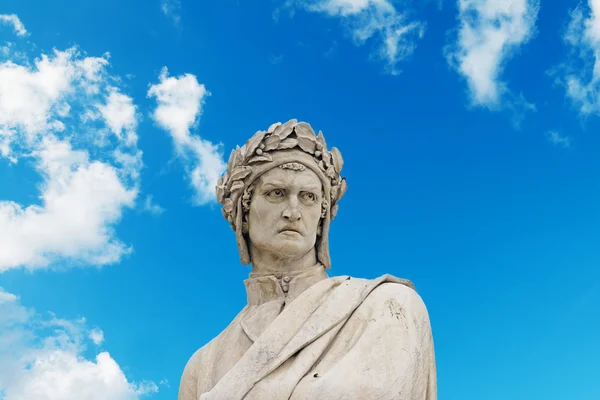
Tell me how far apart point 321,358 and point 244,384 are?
0.70 m

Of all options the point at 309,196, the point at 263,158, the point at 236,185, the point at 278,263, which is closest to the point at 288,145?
the point at 263,158

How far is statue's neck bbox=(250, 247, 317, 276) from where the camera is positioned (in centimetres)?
846

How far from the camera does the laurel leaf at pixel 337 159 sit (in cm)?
881

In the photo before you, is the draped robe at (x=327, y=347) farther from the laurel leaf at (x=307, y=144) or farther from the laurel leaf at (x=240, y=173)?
the laurel leaf at (x=307, y=144)

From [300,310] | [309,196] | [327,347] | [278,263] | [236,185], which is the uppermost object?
[236,185]

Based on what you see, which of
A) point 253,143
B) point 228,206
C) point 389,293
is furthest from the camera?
point 228,206

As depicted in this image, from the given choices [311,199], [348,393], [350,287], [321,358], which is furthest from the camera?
[311,199]

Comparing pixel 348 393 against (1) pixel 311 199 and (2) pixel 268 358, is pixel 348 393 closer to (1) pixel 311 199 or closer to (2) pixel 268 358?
(2) pixel 268 358

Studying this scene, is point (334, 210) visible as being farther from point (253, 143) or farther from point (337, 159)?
point (253, 143)

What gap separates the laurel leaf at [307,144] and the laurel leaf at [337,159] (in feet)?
1.06

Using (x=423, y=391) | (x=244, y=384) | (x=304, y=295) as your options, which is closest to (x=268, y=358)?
(x=244, y=384)

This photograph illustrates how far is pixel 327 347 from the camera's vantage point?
24.4 feet

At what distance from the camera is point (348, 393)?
6.82 meters

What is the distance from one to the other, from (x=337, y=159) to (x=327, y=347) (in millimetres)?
2245
